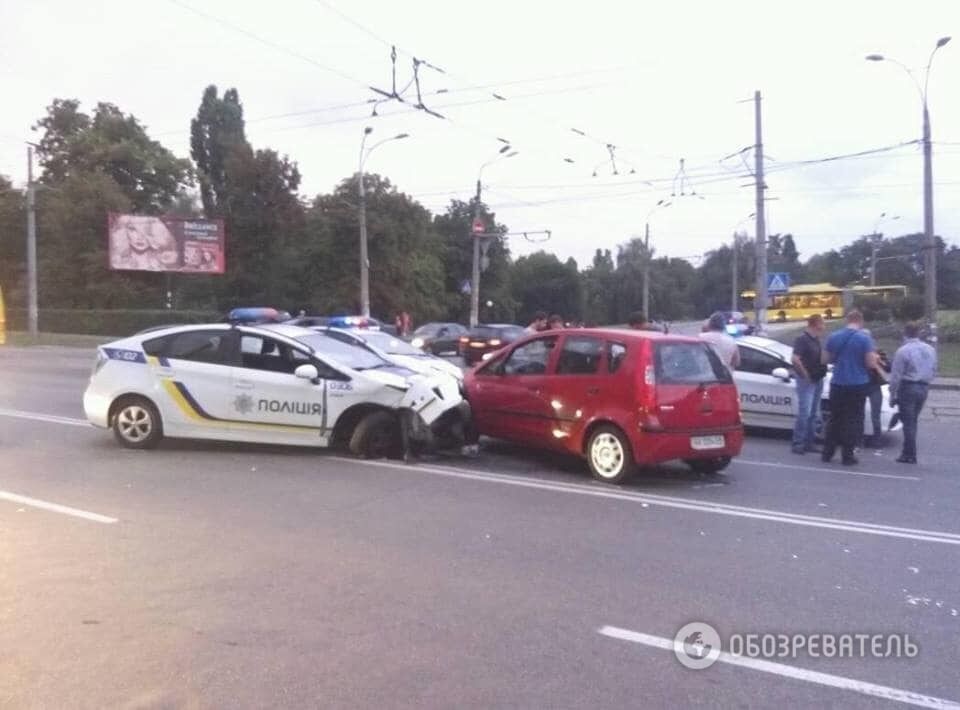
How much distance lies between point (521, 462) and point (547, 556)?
158 inches

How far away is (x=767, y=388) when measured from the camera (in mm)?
12945

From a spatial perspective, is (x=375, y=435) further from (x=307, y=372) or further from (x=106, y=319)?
(x=106, y=319)

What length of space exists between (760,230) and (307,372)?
21105mm

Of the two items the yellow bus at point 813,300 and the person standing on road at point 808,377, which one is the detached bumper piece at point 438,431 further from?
the yellow bus at point 813,300

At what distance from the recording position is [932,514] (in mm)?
8008

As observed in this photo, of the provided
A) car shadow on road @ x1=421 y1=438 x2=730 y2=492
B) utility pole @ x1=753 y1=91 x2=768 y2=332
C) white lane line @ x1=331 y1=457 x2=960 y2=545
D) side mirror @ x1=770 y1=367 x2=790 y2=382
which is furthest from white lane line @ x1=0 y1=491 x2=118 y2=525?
utility pole @ x1=753 y1=91 x2=768 y2=332

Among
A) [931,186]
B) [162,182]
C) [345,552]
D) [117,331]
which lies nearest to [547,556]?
[345,552]

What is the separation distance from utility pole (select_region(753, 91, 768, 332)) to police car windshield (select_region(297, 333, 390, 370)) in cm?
1823

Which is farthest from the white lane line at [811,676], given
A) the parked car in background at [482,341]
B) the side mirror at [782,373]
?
the parked car in background at [482,341]

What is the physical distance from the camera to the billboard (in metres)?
46.8

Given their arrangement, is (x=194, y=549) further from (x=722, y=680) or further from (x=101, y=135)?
(x=101, y=135)

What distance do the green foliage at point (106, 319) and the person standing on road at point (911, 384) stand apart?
42.9m

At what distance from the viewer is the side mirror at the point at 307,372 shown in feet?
33.2

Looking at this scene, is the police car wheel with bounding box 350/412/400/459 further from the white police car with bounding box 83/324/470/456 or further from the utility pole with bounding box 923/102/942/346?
the utility pole with bounding box 923/102/942/346
